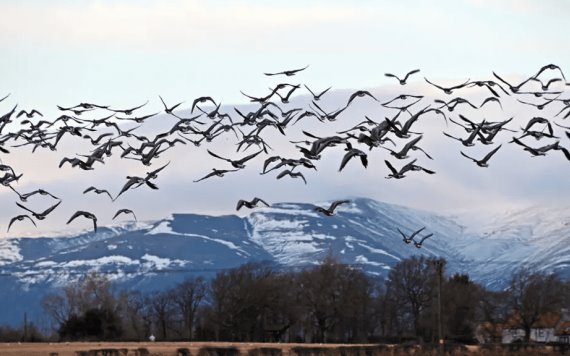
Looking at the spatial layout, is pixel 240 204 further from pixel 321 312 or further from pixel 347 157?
pixel 321 312

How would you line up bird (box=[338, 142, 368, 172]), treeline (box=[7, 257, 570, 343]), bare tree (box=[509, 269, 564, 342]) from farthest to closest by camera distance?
1. bare tree (box=[509, 269, 564, 342])
2. treeline (box=[7, 257, 570, 343])
3. bird (box=[338, 142, 368, 172])

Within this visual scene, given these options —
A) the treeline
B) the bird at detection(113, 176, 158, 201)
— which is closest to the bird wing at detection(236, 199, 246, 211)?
the bird at detection(113, 176, 158, 201)

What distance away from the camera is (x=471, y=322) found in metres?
174

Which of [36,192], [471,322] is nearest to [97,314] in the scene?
[471,322]

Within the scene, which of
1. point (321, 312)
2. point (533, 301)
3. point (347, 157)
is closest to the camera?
point (347, 157)

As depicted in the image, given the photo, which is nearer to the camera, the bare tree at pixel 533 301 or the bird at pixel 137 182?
the bird at pixel 137 182

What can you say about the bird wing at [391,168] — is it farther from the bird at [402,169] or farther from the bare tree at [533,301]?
the bare tree at [533,301]

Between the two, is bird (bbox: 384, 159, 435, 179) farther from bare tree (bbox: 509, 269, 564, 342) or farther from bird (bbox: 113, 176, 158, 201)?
bare tree (bbox: 509, 269, 564, 342)

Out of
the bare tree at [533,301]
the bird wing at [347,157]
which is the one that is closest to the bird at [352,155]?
the bird wing at [347,157]

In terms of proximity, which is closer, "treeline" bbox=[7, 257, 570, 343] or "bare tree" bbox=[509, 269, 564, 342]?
"treeline" bbox=[7, 257, 570, 343]

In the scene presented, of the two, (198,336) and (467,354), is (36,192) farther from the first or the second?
(198,336)

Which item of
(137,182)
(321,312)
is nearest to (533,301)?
(321,312)

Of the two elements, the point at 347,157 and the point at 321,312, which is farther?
the point at 321,312

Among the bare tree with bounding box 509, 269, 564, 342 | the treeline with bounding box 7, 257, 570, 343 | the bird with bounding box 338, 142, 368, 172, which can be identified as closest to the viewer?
the bird with bounding box 338, 142, 368, 172
